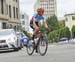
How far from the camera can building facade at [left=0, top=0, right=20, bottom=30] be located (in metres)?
53.3

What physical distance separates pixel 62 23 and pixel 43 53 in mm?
A: 148681

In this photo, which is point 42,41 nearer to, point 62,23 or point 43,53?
point 43,53

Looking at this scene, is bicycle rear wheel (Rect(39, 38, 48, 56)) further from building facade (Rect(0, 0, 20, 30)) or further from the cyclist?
building facade (Rect(0, 0, 20, 30))

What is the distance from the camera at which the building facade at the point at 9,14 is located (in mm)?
53344

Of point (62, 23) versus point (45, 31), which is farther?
point (62, 23)

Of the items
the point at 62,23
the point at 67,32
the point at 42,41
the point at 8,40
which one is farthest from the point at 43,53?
the point at 62,23

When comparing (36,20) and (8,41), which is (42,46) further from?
(8,41)

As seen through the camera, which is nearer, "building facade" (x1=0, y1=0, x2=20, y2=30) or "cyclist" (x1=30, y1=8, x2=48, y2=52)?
"cyclist" (x1=30, y1=8, x2=48, y2=52)

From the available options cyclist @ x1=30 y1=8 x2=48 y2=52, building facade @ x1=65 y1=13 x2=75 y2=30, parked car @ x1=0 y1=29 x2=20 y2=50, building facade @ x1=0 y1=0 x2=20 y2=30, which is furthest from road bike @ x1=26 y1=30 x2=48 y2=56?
building facade @ x1=65 y1=13 x2=75 y2=30

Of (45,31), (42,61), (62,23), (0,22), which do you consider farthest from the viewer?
(62,23)

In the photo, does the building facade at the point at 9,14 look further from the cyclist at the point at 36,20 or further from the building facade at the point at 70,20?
the building facade at the point at 70,20

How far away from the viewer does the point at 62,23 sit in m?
162

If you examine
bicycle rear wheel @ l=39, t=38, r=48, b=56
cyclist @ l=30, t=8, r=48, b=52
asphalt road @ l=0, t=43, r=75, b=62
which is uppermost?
cyclist @ l=30, t=8, r=48, b=52

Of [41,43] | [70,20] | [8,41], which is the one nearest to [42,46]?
[41,43]
